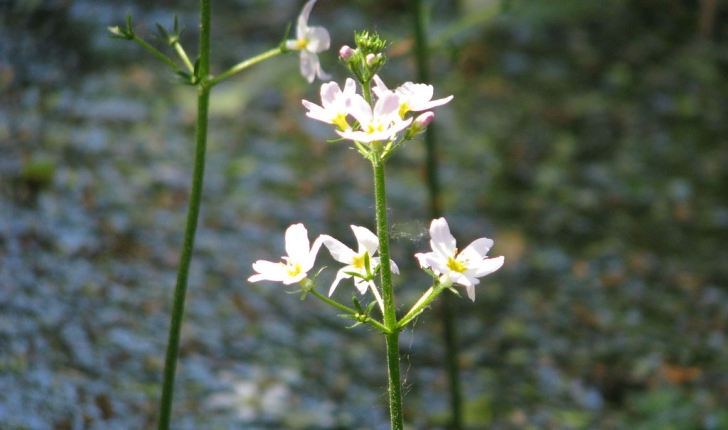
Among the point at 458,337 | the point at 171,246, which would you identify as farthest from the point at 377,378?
the point at 171,246

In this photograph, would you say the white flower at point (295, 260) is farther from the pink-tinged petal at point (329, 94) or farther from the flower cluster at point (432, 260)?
the pink-tinged petal at point (329, 94)

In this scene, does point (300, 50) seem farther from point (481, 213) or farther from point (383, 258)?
point (481, 213)

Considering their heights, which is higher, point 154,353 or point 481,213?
point 481,213

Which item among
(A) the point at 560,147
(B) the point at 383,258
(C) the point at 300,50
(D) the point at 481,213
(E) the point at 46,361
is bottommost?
(B) the point at 383,258

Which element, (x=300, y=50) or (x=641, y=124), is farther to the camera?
(x=641, y=124)

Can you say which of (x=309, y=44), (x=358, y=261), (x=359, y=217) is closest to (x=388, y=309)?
(x=358, y=261)
